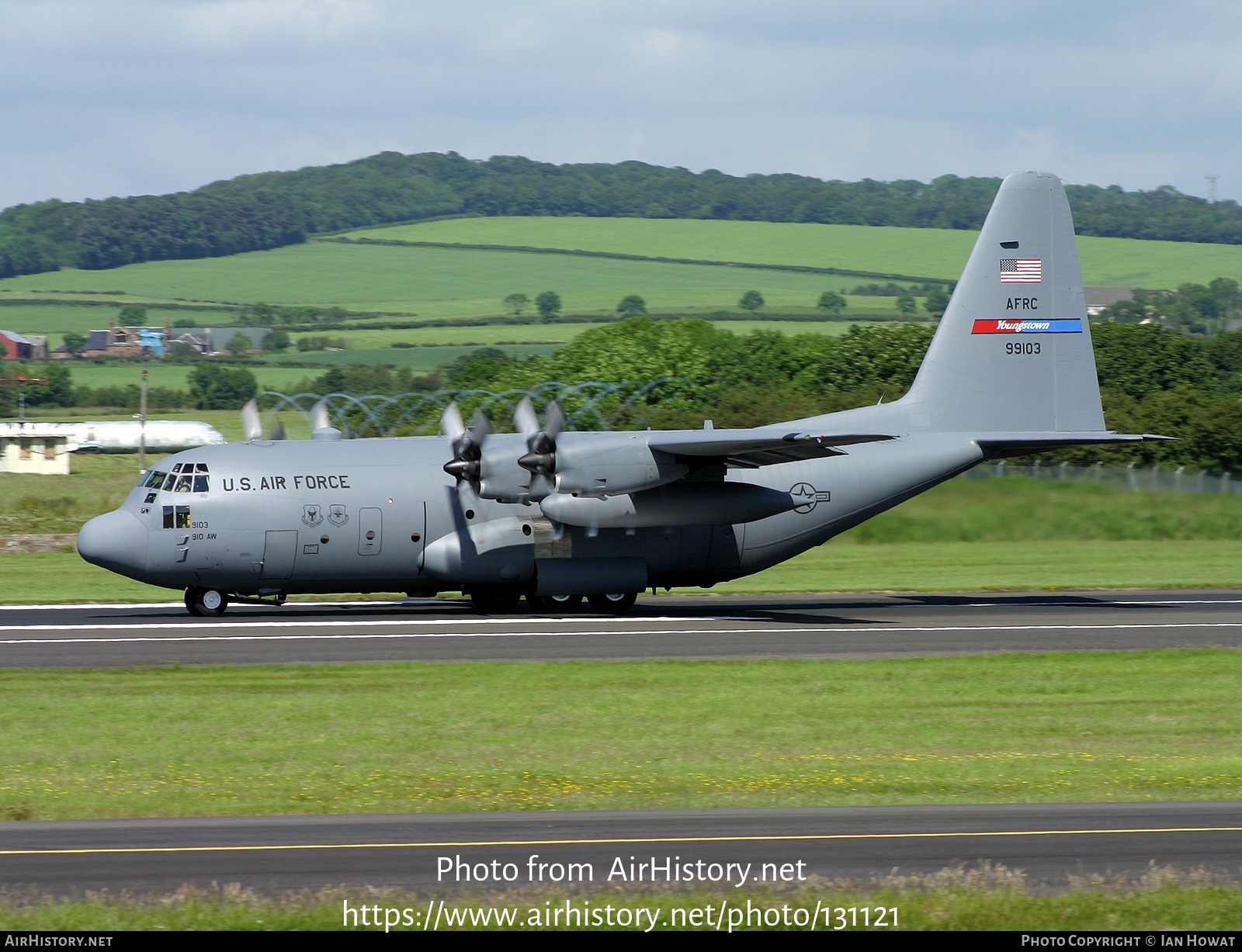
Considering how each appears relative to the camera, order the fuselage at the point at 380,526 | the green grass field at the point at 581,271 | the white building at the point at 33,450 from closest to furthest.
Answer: the fuselage at the point at 380,526 < the white building at the point at 33,450 < the green grass field at the point at 581,271

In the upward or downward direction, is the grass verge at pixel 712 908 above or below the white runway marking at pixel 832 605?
above

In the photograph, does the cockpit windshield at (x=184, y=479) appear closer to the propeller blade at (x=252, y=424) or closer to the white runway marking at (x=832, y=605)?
the propeller blade at (x=252, y=424)

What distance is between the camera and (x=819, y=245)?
167250 millimetres

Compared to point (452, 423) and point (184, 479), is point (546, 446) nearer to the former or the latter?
point (452, 423)

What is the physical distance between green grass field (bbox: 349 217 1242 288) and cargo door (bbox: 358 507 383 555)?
126502 mm

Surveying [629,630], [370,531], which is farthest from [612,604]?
[370,531]

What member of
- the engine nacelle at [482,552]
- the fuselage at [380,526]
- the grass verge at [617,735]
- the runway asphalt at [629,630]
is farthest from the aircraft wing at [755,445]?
the grass verge at [617,735]

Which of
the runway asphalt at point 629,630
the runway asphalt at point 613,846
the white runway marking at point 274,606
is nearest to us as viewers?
the runway asphalt at point 613,846

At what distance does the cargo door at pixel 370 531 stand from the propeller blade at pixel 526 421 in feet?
10.9

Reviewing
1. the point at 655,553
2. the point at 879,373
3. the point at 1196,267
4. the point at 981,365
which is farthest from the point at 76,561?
the point at 1196,267

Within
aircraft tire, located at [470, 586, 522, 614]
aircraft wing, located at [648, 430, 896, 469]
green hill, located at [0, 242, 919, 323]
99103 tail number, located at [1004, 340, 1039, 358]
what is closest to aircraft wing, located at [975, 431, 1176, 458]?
99103 tail number, located at [1004, 340, 1039, 358]

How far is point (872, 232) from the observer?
17400cm

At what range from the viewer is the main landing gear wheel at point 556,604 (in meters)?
30.7

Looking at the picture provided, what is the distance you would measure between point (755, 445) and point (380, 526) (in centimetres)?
786
